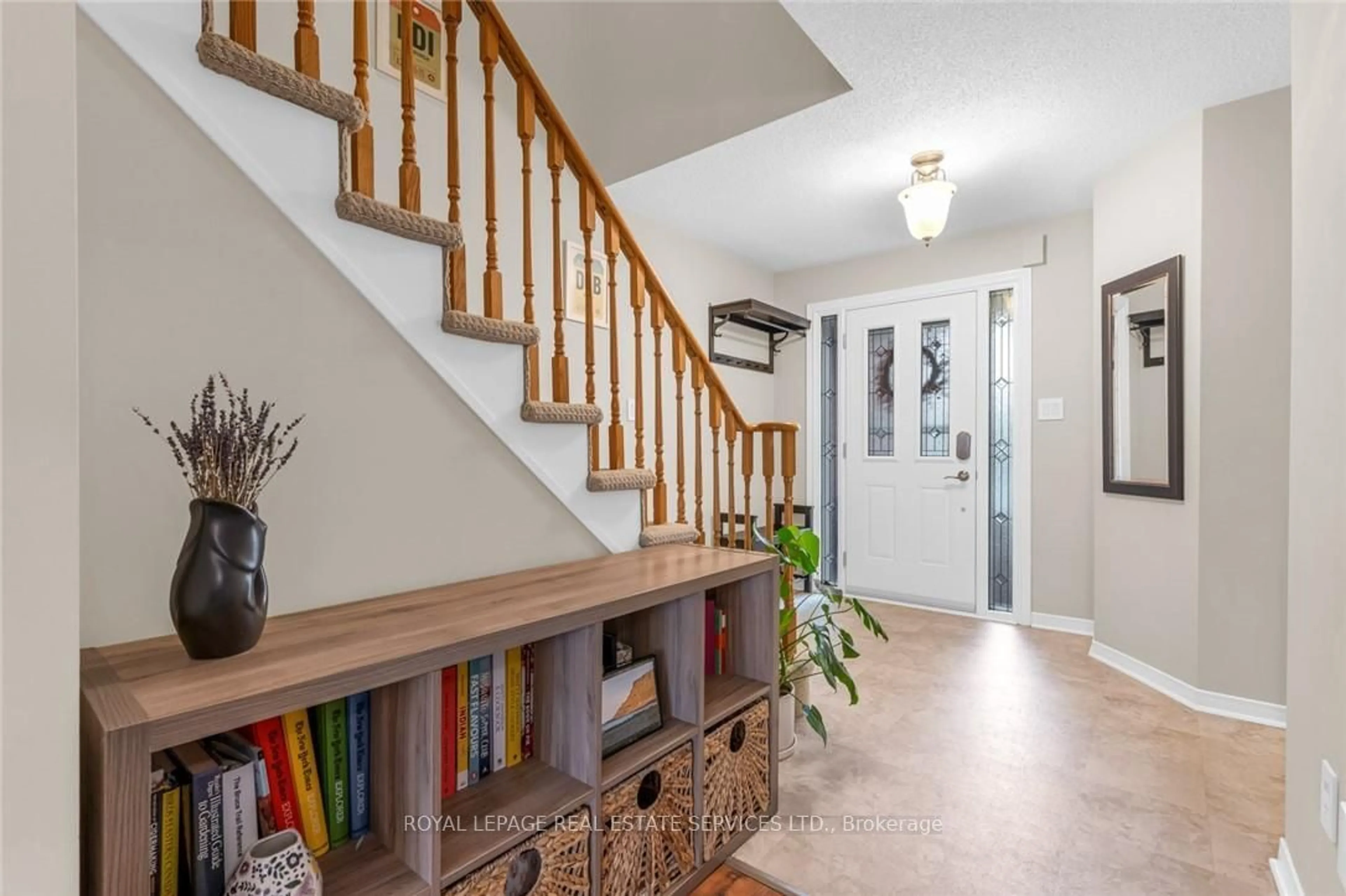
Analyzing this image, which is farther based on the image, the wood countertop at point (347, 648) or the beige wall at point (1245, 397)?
the beige wall at point (1245, 397)

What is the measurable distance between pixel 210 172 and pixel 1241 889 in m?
2.76

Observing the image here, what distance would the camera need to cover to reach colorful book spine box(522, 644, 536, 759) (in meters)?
1.35

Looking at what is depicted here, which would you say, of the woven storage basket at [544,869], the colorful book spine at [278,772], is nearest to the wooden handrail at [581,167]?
the woven storage basket at [544,869]

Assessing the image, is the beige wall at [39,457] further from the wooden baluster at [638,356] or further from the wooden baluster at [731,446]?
the wooden baluster at [731,446]

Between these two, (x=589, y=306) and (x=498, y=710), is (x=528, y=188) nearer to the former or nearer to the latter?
(x=589, y=306)

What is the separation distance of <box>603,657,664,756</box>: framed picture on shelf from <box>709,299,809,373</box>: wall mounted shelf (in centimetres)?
282

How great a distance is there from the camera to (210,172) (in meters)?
1.13

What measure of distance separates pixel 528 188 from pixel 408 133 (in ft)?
1.18

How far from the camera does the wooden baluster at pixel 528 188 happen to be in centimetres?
167

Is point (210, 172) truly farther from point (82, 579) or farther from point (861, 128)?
point (861, 128)

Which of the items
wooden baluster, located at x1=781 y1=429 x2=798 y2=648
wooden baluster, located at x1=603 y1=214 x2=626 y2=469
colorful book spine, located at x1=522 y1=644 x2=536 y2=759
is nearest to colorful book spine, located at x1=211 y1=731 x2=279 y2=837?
colorful book spine, located at x1=522 y1=644 x2=536 y2=759

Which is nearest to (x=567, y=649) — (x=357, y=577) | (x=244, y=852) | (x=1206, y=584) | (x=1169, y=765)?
(x=357, y=577)

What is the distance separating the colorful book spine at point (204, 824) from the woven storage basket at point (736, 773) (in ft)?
3.37

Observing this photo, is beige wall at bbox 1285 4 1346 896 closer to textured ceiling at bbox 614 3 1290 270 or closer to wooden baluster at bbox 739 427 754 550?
textured ceiling at bbox 614 3 1290 270
